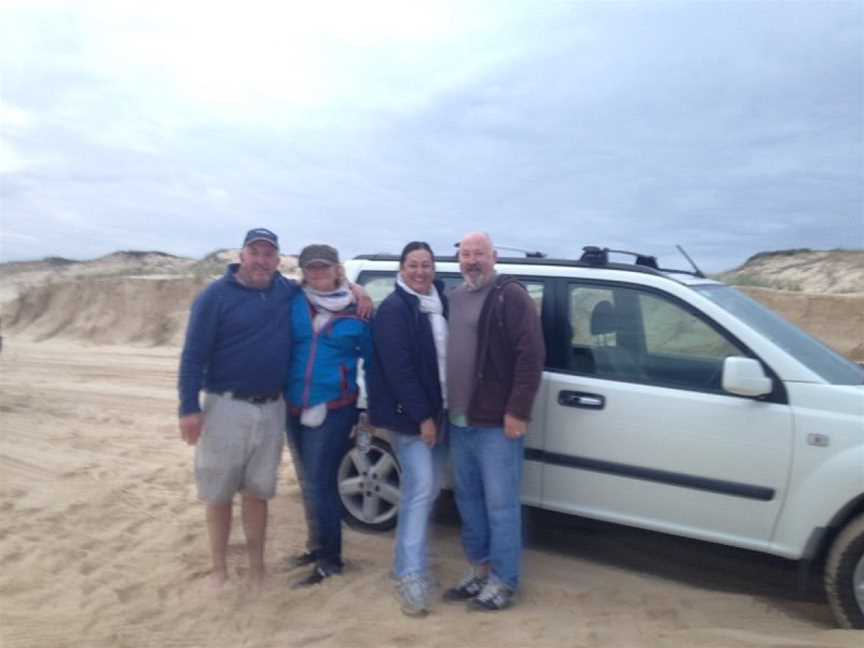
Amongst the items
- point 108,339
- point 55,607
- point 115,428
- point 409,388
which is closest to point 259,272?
point 409,388

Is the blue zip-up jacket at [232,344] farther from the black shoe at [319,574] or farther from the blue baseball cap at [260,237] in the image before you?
the black shoe at [319,574]

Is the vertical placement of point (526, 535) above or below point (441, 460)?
below

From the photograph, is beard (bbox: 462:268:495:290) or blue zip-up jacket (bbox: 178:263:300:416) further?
beard (bbox: 462:268:495:290)

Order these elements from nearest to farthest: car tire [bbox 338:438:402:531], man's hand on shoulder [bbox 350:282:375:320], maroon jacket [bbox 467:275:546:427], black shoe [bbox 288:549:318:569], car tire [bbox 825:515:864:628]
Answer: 1. car tire [bbox 825:515:864:628]
2. maroon jacket [bbox 467:275:546:427]
3. man's hand on shoulder [bbox 350:282:375:320]
4. black shoe [bbox 288:549:318:569]
5. car tire [bbox 338:438:402:531]

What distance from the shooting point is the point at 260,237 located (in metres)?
4.12

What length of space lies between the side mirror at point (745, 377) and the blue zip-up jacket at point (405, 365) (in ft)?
4.92

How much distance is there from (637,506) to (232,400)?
2317 mm

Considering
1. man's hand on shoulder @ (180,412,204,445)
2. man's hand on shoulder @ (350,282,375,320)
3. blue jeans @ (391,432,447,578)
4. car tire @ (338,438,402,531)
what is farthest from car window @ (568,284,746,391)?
man's hand on shoulder @ (180,412,204,445)

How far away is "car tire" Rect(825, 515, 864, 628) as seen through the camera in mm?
3684

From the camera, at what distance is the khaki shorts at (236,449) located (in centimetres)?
411

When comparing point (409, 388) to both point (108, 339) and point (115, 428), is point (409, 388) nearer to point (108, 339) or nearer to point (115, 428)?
point (115, 428)

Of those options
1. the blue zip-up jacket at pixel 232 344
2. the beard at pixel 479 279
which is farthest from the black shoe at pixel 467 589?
the beard at pixel 479 279

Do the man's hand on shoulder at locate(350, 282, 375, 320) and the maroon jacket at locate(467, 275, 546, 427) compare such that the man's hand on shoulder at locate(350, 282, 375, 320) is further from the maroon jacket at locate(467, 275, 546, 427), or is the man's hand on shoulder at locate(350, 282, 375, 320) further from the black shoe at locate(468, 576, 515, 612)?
the black shoe at locate(468, 576, 515, 612)

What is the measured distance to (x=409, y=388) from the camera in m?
4.08
